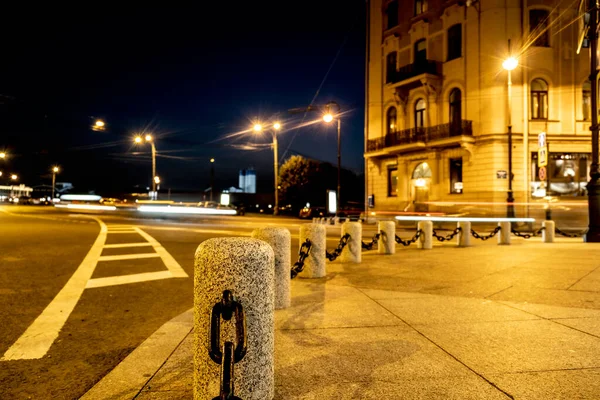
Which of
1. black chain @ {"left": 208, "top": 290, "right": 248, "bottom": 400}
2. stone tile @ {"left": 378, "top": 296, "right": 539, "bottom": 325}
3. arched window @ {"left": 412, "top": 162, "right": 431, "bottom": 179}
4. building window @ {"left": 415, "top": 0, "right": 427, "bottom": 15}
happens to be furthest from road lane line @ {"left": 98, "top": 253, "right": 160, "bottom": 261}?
building window @ {"left": 415, "top": 0, "right": 427, "bottom": 15}

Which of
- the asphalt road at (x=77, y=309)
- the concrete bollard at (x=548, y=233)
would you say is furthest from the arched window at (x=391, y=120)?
the asphalt road at (x=77, y=309)

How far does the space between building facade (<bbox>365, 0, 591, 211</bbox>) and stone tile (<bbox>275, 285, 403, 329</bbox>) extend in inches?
852

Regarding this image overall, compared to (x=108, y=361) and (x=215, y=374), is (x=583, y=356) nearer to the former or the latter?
(x=215, y=374)

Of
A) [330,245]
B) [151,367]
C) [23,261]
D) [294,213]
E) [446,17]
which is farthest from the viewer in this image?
[294,213]

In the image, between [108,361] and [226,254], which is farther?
[108,361]

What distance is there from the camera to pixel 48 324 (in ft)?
17.4

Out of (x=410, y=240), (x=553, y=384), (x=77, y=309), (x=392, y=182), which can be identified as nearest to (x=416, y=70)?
(x=392, y=182)

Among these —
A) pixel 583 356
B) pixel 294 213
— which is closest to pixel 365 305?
pixel 583 356

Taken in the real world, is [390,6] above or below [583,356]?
above

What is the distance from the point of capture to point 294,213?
4816cm

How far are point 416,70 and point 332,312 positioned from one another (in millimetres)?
28747

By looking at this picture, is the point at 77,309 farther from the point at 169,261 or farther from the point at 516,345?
the point at 516,345

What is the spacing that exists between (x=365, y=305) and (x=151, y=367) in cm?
288

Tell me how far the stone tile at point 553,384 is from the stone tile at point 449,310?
1533mm
